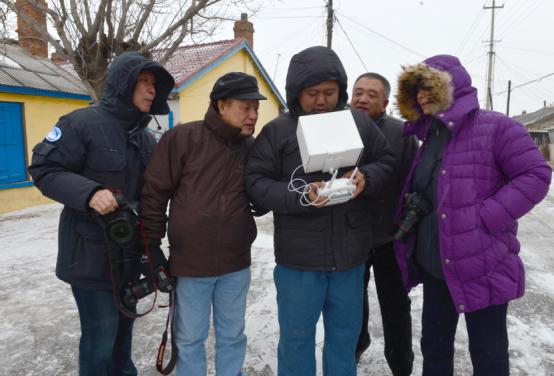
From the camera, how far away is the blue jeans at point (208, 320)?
205cm

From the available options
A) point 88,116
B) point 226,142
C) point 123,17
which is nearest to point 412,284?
point 226,142

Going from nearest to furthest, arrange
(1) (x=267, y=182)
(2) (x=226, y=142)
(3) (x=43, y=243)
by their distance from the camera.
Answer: (1) (x=267, y=182) → (2) (x=226, y=142) → (3) (x=43, y=243)

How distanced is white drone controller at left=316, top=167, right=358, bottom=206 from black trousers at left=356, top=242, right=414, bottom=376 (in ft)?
2.70

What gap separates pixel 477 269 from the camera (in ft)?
5.79

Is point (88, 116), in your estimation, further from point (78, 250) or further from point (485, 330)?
point (485, 330)

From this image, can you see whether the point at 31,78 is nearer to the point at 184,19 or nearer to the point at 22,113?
the point at 22,113

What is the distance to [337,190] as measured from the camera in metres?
1.66

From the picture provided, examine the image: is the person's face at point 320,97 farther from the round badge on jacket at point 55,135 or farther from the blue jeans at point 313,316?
the round badge on jacket at point 55,135

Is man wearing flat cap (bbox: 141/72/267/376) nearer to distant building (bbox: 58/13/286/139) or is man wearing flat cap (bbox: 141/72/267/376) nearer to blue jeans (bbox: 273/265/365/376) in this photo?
blue jeans (bbox: 273/265/365/376)

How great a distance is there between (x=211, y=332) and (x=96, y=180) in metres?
1.65

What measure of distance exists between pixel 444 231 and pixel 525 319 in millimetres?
2009

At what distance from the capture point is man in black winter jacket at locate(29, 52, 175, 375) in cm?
179

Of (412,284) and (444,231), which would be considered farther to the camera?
(412,284)

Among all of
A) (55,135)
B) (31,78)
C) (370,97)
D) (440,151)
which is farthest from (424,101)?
(31,78)
